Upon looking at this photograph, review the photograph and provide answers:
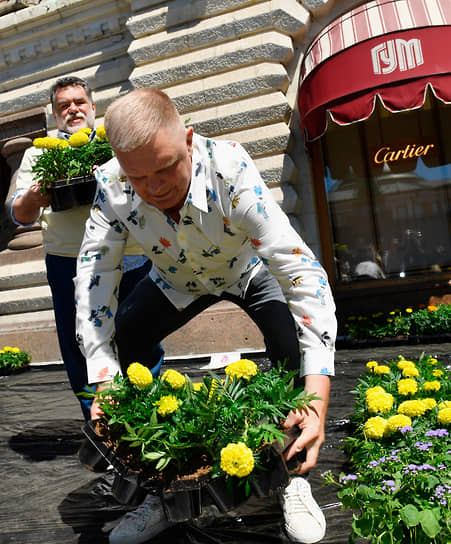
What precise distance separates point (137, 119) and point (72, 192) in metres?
1.17

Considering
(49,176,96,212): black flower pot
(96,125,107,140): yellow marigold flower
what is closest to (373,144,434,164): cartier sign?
(96,125,107,140): yellow marigold flower

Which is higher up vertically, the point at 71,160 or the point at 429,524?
the point at 71,160

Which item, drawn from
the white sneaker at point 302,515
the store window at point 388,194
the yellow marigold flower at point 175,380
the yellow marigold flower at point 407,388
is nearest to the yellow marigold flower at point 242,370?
the yellow marigold flower at point 175,380

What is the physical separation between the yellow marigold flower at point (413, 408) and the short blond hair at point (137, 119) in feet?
4.73

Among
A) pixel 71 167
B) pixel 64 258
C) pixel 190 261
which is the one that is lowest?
pixel 190 261

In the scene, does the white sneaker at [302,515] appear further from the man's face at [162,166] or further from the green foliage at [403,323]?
the green foliage at [403,323]

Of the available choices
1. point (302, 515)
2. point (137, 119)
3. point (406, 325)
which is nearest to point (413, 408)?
point (302, 515)

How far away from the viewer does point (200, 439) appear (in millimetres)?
1433

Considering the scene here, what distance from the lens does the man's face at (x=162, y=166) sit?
1534 millimetres

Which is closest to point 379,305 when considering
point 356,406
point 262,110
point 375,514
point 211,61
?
point 262,110

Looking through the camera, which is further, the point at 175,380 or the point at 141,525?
the point at 141,525

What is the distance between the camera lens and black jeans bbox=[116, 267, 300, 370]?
2133 millimetres

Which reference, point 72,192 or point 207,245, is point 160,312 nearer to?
point 207,245

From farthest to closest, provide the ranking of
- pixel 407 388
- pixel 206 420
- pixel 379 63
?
pixel 379 63 → pixel 407 388 → pixel 206 420
